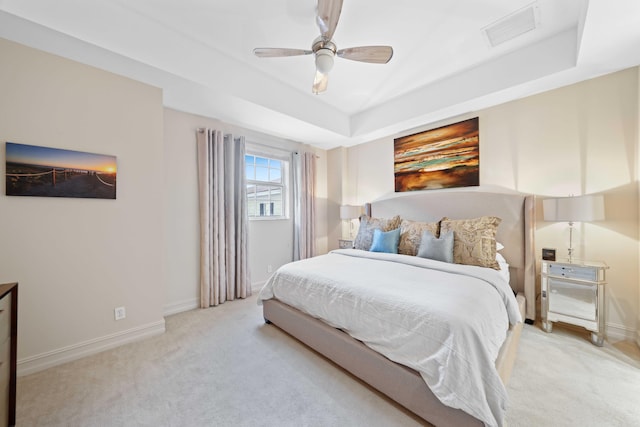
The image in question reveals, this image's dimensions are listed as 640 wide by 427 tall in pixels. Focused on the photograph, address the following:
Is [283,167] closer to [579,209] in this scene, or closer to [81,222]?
[81,222]

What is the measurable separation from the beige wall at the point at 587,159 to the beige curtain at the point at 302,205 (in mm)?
2637

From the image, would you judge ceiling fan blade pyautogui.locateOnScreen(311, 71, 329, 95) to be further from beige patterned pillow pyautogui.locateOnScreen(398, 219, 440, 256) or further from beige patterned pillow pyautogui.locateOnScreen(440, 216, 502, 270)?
beige patterned pillow pyautogui.locateOnScreen(440, 216, 502, 270)

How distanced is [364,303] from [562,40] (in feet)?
9.81

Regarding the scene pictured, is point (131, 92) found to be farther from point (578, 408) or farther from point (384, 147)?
point (578, 408)

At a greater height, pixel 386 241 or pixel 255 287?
pixel 386 241

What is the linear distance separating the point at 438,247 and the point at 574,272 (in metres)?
1.17

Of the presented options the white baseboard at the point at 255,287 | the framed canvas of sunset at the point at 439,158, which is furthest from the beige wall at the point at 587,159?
the white baseboard at the point at 255,287

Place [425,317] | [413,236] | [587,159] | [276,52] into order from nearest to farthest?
[425,317] → [276,52] → [587,159] → [413,236]

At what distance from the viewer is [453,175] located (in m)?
3.31

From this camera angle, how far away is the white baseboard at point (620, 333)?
87.0 inches

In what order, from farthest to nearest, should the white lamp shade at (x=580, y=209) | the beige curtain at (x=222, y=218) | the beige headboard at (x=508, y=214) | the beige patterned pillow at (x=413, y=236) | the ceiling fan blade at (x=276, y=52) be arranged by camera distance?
the beige curtain at (x=222, y=218)
the beige patterned pillow at (x=413, y=236)
the beige headboard at (x=508, y=214)
the white lamp shade at (x=580, y=209)
the ceiling fan blade at (x=276, y=52)

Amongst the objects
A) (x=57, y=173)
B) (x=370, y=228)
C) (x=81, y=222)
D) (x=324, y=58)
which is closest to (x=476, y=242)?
(x=370, y=228)

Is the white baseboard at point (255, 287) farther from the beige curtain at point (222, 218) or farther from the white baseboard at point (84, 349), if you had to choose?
the white baseboard at point (84, 349)

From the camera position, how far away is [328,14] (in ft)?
5.48
